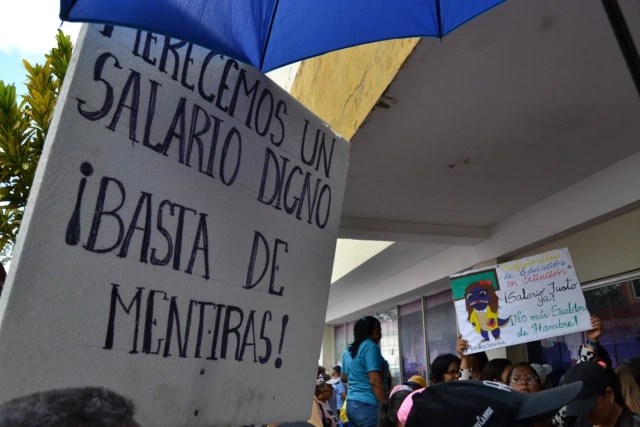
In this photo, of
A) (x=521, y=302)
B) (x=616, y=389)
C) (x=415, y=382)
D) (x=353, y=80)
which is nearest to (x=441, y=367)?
(x=415, y=382)

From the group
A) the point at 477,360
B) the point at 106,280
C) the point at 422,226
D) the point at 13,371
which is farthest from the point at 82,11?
the point at 422,226

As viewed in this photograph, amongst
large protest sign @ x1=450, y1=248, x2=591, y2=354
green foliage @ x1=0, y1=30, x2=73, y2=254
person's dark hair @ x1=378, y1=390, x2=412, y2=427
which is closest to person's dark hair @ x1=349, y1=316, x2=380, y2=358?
large protest sign @ x1=450, y1=248, x2=591, y2=354

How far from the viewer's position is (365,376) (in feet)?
16.7

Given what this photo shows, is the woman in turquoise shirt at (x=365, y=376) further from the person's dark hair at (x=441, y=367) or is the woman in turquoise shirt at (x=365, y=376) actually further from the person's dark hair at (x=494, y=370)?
the person's dark hair at (x=494, y=370)

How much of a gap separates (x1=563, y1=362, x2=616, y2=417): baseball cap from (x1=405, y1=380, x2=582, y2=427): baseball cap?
1209 mm

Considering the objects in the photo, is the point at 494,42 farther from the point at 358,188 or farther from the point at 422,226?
the point at 422,226

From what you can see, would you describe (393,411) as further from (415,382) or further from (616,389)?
(415,382)

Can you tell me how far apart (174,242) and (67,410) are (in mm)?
533

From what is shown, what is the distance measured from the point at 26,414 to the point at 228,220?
74 cm

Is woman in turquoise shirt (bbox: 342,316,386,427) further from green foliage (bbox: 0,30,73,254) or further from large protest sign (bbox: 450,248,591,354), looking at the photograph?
green foliage (bbox: 0,30,73,254)

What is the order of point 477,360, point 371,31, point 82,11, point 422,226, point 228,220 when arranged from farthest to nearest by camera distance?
point 422,226 → point 477,360 → point 371,31 → point 228,220 → point 82,11

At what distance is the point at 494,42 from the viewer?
2908mm

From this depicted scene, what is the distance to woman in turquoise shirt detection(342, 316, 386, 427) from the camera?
4.95 meters

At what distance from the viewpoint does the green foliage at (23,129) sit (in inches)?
184
